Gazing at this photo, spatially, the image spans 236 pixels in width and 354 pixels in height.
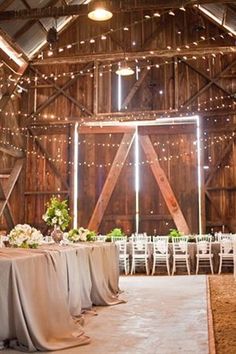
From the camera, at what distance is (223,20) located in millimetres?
12195

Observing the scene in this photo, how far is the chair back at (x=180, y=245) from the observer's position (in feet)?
34.7

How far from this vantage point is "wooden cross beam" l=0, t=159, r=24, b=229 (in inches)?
497

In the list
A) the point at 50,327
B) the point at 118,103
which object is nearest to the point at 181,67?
the point at 118,103

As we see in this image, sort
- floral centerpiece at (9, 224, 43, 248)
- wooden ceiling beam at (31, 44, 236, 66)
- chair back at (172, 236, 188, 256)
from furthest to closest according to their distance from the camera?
1. wooden ceiling beam at (31, 44, 236, 66)
2. chair back at (172, 236, 188, 256)
3. floral centerpiece at (9, 224, 43, 248)

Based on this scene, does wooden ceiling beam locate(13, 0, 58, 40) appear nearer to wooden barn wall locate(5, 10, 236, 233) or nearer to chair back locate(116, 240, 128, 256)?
wooden barn wall locate(5, 10, 236, 233)

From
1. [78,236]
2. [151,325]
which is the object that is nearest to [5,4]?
[78,236]

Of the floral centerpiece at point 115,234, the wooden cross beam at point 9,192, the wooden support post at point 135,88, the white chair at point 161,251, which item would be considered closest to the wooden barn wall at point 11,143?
the wooden cross beam at point 9,192

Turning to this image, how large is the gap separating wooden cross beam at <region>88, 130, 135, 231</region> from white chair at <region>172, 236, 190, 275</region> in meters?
2.68

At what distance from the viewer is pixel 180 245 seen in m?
10.6

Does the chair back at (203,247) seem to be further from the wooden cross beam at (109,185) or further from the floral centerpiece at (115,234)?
the wooden cross beam at (109,185)

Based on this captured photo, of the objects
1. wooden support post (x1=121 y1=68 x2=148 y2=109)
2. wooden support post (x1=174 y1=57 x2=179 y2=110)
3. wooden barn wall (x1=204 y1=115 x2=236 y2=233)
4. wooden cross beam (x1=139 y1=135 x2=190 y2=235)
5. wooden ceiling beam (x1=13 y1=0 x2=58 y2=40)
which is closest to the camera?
wooden ceiling beam (x1=13 y1=0 x2=58 y2=40)

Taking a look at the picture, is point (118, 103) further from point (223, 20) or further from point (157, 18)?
point (223, 20)

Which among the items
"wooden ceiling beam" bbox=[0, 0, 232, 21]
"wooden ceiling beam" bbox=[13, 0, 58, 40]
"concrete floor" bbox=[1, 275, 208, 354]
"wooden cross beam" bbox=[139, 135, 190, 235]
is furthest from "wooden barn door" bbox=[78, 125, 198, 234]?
"concrete floor" bbox=[1, 275, 208, 354]

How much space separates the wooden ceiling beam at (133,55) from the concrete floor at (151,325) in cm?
683
